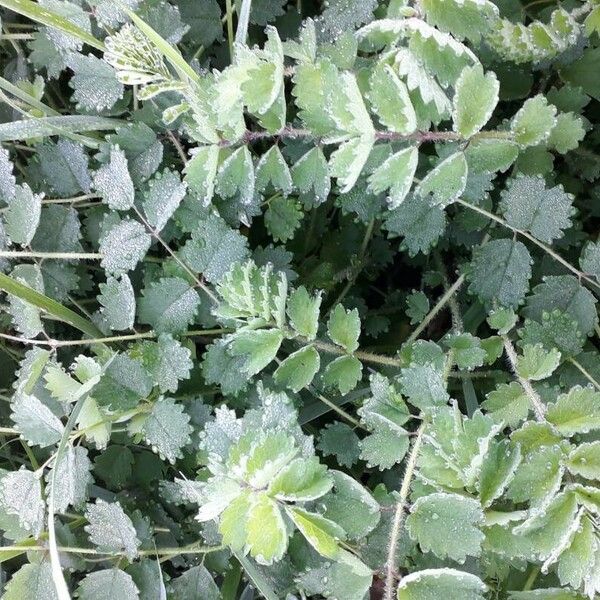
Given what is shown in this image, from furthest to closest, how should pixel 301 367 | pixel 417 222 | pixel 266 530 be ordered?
1. pixel 417 222
2. pixel 301 367
3. pixel 266 530

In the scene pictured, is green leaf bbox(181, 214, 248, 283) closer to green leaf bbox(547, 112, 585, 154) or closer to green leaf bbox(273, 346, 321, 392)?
green leaf bbox(273, 346, 321, 392)

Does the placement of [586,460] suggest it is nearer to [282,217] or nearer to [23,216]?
[282,217]

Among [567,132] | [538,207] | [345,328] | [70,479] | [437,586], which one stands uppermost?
[567,132]

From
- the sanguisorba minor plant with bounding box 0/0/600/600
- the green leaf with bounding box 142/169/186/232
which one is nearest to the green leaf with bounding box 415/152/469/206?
the sanguisorba minor plant with bounding box 0/0/600/600

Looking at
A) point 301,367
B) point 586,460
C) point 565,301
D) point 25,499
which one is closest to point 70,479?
point 25,499

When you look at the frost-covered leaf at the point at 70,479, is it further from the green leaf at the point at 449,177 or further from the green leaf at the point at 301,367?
the green leaf at the point at 449,177

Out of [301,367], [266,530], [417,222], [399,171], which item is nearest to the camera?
[266,530]

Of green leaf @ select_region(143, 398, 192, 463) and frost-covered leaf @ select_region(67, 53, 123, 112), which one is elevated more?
frost-covered leaf @ select_region(67, 53, 123, 112)

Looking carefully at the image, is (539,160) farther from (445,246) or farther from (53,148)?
(53,148)
